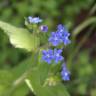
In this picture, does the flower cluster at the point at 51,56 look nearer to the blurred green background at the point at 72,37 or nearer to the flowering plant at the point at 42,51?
the flowering plant at the point at 42,51

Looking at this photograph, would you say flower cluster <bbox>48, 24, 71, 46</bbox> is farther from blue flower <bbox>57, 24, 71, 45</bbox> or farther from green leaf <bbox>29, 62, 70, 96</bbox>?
green leaf <bbox>29, 62, 70, 96</bbox>

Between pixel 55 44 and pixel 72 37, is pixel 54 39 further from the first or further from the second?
pixel 72 37

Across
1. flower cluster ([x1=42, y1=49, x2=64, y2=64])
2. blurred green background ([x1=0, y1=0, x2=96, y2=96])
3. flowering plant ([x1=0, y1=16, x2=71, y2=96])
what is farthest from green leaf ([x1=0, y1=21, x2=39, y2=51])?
blurred green background ([x1=0, y1=0, x2=96, y2=96])

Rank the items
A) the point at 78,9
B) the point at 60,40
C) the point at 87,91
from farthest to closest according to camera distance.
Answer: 1. the point at 78,9
2. the point at 87,91
3. the point at 60,40

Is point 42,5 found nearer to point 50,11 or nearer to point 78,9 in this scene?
point 50,11

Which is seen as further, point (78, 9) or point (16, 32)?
point (78, 9)

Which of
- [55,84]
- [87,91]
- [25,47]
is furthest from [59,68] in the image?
[87,91]
